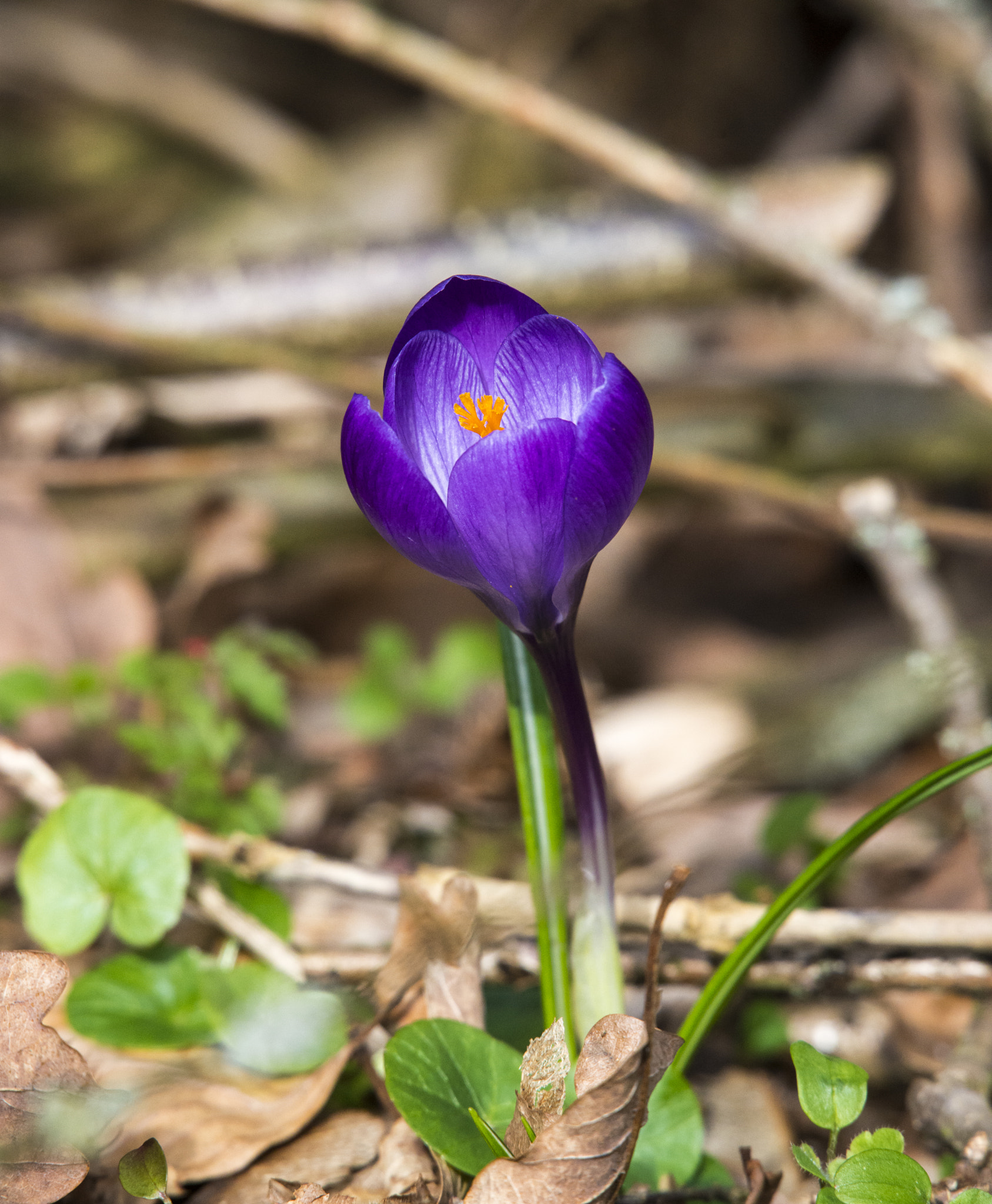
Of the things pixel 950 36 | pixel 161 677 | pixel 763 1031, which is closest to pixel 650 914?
pixel 763 1031

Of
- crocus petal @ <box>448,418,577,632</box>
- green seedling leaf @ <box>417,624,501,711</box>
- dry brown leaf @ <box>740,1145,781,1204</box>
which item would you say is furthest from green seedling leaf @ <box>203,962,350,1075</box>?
green seedling leaf @ <box>417,624,501,711</box>

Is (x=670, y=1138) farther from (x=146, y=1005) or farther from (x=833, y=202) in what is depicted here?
(x=833, y=202)

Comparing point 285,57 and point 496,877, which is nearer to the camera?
point 496,877

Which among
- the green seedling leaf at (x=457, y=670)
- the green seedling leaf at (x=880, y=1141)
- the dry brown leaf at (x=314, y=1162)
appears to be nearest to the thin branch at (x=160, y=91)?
the green seedling leaf at (x=457, y=670)

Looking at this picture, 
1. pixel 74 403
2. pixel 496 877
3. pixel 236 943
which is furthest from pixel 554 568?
pixel 74 403

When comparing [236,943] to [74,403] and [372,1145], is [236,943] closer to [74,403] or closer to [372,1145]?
[372,1145]

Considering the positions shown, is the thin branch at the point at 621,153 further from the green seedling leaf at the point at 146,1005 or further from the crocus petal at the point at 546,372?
the green seedling leaf at the point at 146,1005
